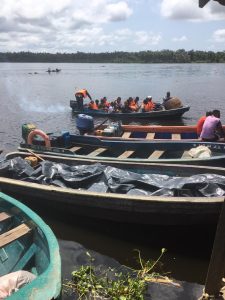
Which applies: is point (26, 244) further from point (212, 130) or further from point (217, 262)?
point (212, 130)

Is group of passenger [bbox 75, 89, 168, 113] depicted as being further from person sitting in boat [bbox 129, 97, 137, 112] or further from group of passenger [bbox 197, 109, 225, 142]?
group of passenger [bbox 197, 109, 225, 142]

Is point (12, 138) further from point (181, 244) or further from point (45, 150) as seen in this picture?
point (181, 244)

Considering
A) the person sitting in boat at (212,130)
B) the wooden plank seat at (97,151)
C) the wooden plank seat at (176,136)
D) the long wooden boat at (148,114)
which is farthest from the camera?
the long wooden boat at (148,114)

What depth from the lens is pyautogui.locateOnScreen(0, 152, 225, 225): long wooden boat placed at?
6238 millimetres

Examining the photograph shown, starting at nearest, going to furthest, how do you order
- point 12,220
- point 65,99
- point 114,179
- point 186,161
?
point 12,220, point 114,179, point 186,161, point 65,99

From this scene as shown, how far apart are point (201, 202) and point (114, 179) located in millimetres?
2122

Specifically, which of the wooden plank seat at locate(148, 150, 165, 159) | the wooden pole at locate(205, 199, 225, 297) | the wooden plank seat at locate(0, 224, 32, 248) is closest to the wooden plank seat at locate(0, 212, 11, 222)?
the wooden plank seat at locate(0, 224, 32, 248)

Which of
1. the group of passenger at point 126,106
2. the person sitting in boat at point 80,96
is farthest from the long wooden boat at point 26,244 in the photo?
the person sitting in boat at point 80,96

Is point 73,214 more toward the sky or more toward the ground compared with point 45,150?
more toward the ground

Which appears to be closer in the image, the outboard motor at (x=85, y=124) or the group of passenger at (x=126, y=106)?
the outboard motor at (x=85, y=124)

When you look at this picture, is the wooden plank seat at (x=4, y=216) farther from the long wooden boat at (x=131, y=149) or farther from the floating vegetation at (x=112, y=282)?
the long wooden boat at (x=131, y=149)

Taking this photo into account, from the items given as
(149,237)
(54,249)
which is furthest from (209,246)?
(54,249)

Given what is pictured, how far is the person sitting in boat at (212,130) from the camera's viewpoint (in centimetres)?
1020

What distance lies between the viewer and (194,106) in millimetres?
29672
